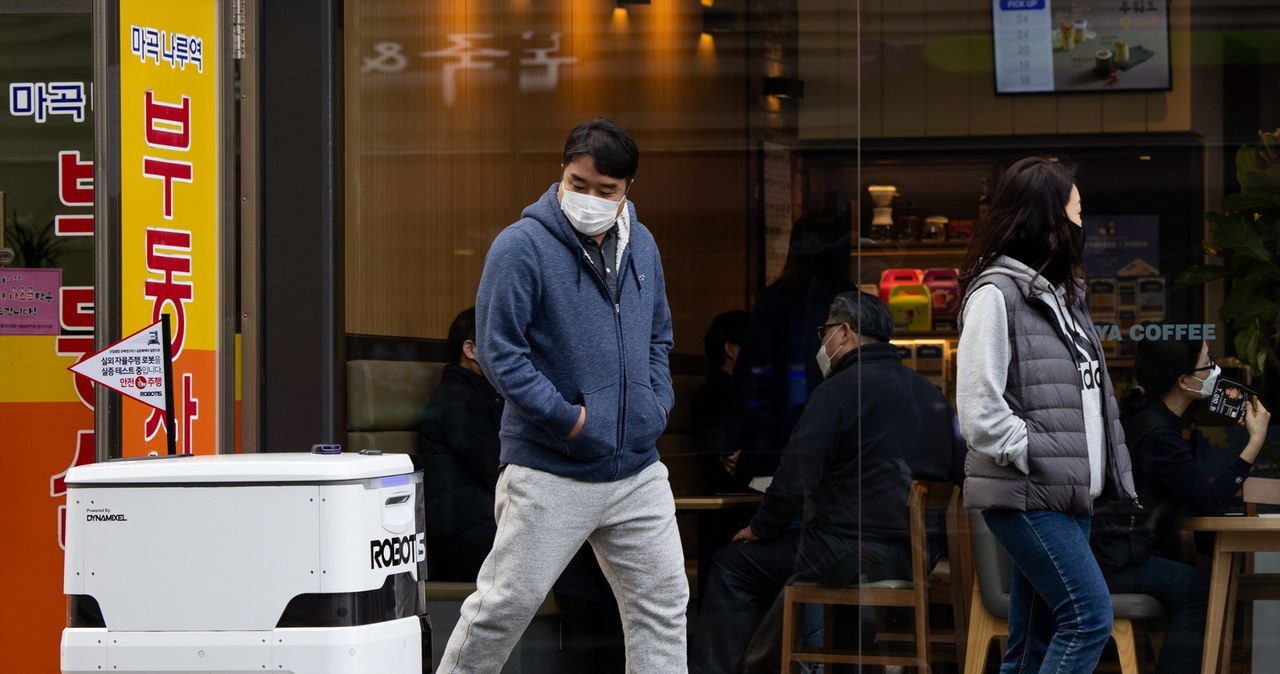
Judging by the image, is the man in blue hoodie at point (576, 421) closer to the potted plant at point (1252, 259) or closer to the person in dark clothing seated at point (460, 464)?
the person in dark clothing seated at point (460, 464)

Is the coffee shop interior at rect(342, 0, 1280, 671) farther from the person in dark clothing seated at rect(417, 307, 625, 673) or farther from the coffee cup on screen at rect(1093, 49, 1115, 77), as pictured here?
the person in dark clothing seated at rect(417, 307, 625, 673)

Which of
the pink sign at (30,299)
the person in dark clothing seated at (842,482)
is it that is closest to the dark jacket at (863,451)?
the person in dark clothing seated at (842,482)

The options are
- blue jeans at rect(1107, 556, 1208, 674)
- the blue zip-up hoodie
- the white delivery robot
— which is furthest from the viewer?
blue jeans at rect(1107, 556, 1208, 674)

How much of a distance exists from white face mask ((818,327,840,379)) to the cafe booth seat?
128 cm

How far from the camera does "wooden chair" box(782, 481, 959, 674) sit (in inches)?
222

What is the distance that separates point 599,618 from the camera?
5871mm

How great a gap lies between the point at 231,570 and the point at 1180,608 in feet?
10.8

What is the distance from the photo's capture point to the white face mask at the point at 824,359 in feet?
18.9

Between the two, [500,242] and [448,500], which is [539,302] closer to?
[500,242]

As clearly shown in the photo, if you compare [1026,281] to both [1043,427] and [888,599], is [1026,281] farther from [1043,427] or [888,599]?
[888,599]

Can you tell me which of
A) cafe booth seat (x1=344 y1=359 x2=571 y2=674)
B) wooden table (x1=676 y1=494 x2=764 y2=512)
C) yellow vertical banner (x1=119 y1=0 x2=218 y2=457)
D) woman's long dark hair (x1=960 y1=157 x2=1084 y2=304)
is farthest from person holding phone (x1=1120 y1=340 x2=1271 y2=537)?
yellow vertical banner (x1=119 y1=0 x2=218 y2=457)

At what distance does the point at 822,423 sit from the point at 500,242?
1766 millimetres

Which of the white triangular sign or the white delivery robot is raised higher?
the white triangular sign

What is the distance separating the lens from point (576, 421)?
13.9 feet
